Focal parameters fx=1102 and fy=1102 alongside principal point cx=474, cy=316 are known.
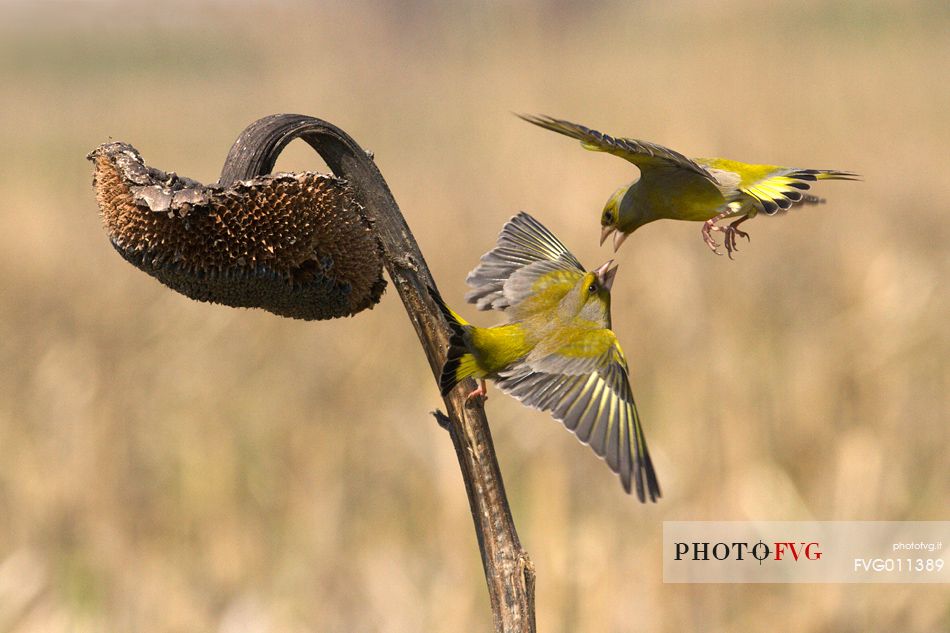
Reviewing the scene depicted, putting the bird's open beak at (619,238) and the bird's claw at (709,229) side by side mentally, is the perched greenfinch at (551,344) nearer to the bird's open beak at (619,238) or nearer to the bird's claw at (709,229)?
the bird's open beak at (619,238)

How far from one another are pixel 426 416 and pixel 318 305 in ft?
13.8

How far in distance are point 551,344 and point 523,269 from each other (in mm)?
175

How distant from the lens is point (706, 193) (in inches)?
57.5

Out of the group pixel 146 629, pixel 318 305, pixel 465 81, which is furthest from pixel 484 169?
pixel 318 305

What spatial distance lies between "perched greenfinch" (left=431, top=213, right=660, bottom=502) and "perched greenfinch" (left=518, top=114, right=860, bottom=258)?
15cm

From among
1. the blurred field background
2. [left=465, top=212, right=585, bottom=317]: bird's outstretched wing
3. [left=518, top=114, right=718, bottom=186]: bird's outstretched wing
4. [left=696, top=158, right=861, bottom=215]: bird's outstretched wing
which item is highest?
[left=518, top=114, right=718, bottom=186]: bird's outstretched wing

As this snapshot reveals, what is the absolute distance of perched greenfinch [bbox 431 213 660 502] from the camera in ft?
5.24

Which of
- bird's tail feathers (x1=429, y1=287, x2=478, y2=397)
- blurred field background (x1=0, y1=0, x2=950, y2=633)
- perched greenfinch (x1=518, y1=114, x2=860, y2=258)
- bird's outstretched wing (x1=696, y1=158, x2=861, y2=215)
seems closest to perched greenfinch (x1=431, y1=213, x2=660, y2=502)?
bird's tail feathers (x1=429, y1=287, x2=478, y2=397)

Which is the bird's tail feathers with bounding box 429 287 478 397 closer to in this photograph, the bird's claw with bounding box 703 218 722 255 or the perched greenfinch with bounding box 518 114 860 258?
the perched greenfinch with bounding box 518 114 860 258

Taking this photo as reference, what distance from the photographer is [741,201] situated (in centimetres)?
145

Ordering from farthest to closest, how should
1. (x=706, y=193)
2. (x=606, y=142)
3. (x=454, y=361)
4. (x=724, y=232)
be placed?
(x=454, y=361) < (x=706, y=193) < (x=724, y=232) < (x=606, y=142)

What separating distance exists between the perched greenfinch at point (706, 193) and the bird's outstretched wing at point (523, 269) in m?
0.44

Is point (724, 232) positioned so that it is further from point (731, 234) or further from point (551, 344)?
point (551, 344)

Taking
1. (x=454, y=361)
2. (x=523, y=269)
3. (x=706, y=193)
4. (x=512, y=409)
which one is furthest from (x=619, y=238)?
(x=512, y=409)
